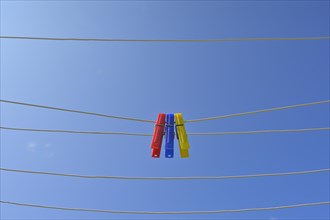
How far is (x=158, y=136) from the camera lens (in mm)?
5660

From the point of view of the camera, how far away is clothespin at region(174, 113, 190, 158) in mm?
5492

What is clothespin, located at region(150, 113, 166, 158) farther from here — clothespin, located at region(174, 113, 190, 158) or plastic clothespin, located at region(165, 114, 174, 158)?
clothespin, located at region(174, 113, 190, 158)

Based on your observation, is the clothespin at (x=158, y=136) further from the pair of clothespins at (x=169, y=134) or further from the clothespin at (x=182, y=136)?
the clothespin at (x=182, y=136)

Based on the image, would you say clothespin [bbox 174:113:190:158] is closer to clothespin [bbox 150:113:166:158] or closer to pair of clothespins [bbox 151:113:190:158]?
pair of clothespins [bbox 151:113:190:158]

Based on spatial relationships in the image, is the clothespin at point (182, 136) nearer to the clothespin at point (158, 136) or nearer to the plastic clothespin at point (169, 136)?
the plastic clothespin at point (169, 136)

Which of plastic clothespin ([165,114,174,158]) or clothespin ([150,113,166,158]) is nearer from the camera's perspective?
plastic clothespin ([165,114,174,158])

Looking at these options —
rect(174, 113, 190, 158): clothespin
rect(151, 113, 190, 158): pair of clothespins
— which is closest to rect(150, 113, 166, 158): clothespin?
rect(151, 113, 190, 158): pair of clothespins

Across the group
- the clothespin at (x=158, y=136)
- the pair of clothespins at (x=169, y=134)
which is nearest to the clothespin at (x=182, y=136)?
the pair of clothespins at (x=169, y=134)

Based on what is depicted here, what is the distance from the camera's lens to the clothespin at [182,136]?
5.49 metres

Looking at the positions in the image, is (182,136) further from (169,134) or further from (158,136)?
(158,136)

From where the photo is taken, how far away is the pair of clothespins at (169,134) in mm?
5496

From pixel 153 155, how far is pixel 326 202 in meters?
2.66

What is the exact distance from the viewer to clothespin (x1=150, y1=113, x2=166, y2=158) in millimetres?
5570

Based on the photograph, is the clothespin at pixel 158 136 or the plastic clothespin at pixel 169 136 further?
the clothespin at pixel 158 136
